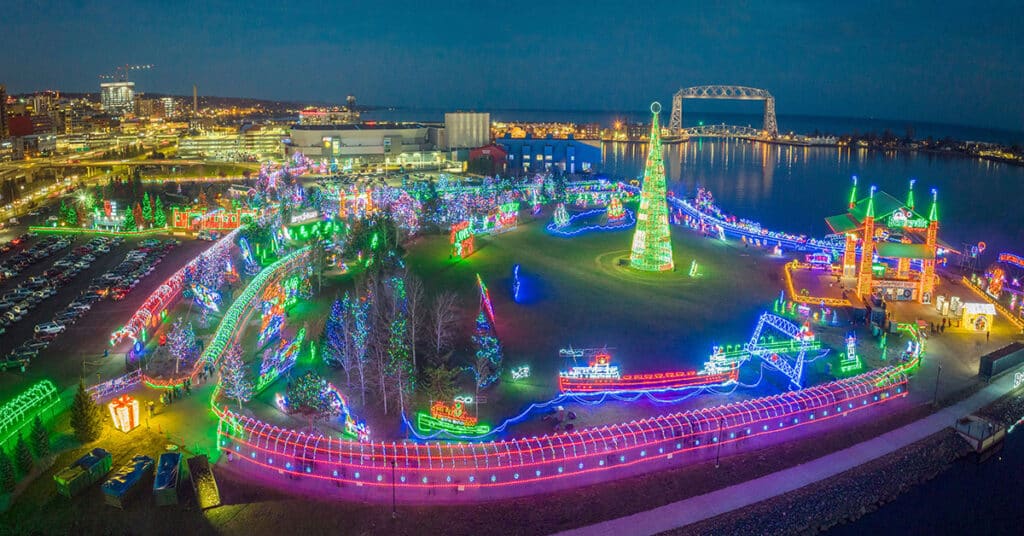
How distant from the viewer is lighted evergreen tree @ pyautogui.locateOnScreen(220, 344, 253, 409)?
18719 millimetres

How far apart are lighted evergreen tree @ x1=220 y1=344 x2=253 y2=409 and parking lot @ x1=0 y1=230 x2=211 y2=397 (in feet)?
16.4

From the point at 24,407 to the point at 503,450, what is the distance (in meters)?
12.3

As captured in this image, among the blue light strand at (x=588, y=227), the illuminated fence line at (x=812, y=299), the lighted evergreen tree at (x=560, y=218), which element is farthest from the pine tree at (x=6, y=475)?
the lighted evergreen tree at (x=560, y=218)

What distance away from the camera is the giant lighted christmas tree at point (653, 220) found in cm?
3203

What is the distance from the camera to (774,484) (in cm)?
1589

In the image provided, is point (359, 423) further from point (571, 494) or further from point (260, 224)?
point (260, 224)

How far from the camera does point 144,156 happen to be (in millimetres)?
87188

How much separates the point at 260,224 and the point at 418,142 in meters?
43.8

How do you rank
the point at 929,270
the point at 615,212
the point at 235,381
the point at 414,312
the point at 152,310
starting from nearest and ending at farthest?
the point at 235,381, the point at 414,312, the point at 152,310, the point at 929,270, the point at 615,212

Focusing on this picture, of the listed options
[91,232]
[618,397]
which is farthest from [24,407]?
[91,232]

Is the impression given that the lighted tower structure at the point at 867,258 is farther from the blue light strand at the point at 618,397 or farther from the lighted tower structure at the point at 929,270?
the blue light strand at the point at 618,397

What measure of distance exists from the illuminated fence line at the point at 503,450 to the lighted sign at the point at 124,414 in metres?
2.05

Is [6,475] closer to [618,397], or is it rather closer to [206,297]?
[206,297]

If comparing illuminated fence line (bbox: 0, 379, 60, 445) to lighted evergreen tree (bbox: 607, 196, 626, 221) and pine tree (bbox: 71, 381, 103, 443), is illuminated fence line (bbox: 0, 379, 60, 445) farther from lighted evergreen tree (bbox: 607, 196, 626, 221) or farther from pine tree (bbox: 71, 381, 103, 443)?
lighted evergreen tree (bbox: 607, 196, 626, 221)
